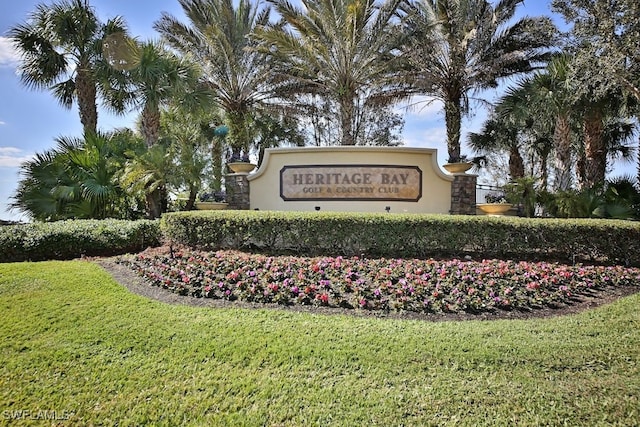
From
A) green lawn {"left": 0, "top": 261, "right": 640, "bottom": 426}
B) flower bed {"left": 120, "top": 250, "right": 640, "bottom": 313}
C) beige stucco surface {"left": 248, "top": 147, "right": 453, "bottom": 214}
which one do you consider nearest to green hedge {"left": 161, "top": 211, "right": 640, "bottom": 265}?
flower bed {"left": 120, "top": 250, "right": 640, "bottom": 313}

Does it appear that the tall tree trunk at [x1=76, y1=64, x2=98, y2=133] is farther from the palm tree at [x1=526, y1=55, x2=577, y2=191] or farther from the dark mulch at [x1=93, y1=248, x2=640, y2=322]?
the palm tree at [x1=526, y1=55, x2=577, y2=191]

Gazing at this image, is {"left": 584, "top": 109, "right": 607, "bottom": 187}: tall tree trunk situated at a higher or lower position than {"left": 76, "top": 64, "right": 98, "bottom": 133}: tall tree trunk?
lower

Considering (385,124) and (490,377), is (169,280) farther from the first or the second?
(385,124)

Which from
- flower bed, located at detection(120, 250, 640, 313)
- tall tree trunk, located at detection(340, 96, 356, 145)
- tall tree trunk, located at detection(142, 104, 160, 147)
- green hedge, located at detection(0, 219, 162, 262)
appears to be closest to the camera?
flower bed, located at detection(120, 250, 640, 313)

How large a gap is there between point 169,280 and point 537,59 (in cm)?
1640

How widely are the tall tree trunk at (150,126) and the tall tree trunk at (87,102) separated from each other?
1.91 meters

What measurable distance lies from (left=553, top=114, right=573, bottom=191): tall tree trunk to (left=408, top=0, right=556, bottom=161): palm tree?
318cm

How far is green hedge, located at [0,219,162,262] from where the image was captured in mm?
7191

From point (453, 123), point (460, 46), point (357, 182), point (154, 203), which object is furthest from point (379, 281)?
point (460, 46)

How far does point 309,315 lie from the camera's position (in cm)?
446

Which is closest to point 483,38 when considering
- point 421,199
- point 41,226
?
point 421,199

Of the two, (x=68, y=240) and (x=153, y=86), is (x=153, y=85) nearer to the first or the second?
(x=153, y=86)

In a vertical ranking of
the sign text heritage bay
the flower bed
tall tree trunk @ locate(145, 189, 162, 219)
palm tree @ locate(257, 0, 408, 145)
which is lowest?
the flower bed

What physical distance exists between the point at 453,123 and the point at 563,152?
12.8ft
